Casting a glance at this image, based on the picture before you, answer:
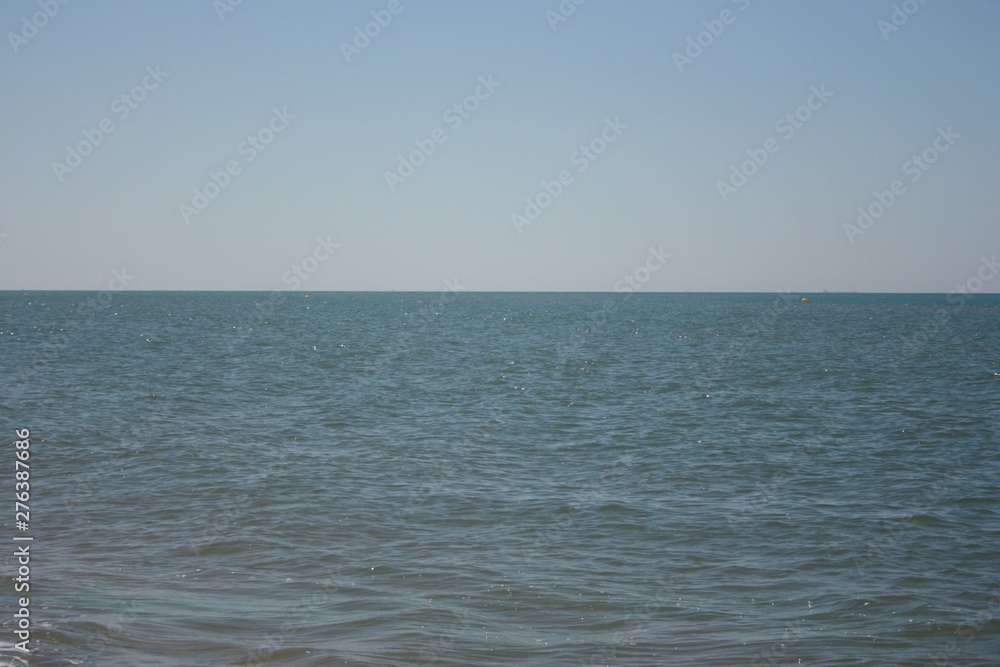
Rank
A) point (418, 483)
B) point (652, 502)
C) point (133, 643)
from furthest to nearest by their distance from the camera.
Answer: point (418, 483), point (652, 502), point (133, 643)

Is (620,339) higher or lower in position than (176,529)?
higher

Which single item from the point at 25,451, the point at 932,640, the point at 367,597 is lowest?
the point at 932,640

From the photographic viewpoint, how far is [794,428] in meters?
23.5

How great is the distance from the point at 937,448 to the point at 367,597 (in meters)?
15.7

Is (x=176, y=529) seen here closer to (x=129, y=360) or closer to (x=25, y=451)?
(x=25, y=451)

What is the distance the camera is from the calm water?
369 inches

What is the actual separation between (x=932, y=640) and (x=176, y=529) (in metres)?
10.7

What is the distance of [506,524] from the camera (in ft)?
45.5

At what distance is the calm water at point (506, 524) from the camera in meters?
9.37

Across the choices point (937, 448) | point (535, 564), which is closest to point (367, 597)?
point (535, 564)

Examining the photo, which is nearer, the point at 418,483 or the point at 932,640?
the point at 932,640

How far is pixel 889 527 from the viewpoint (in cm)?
1382

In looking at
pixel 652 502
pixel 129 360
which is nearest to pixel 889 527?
pixel 652 502

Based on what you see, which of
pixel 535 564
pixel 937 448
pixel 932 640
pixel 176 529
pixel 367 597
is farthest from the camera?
pixel 937 448
